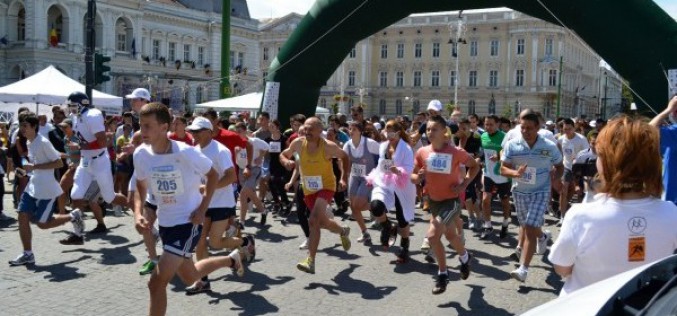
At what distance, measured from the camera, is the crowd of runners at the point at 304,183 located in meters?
4.84

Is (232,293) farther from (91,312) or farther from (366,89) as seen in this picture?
(366,89)

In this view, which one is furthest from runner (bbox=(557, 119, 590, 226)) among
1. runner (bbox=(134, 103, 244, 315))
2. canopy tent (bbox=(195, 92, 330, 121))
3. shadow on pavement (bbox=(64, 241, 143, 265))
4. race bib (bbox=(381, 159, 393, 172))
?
canopy tent (bbox=(195, 92, 330, 121))

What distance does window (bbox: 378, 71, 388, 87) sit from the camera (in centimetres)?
9012

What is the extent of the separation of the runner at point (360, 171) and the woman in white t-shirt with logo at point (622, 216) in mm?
6318

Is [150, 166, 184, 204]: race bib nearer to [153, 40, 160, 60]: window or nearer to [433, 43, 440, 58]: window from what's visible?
[153, 40, 160, 60]: window

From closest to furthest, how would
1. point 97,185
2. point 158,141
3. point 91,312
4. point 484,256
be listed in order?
point 158,141 < point 91,312 < point 484,256 < point 97,185

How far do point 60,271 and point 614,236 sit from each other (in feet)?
20.5

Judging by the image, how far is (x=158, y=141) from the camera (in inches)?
188

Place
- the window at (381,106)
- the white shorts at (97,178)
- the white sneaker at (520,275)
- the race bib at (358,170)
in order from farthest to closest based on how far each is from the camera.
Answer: the window at (381,106), the race bib at (358,170), the white shorts at (97,178), the white sneaker at (520,275)

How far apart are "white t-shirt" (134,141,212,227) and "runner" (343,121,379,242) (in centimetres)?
426

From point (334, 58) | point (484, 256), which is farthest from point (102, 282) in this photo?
point (334, 58)

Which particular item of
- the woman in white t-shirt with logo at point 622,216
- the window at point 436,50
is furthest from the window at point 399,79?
the woman in white t-shirt with logo at point 622,216

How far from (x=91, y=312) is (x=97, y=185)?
3870 mm

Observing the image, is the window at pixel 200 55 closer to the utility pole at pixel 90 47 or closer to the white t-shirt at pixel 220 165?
the utility pole at pixel 90 47
